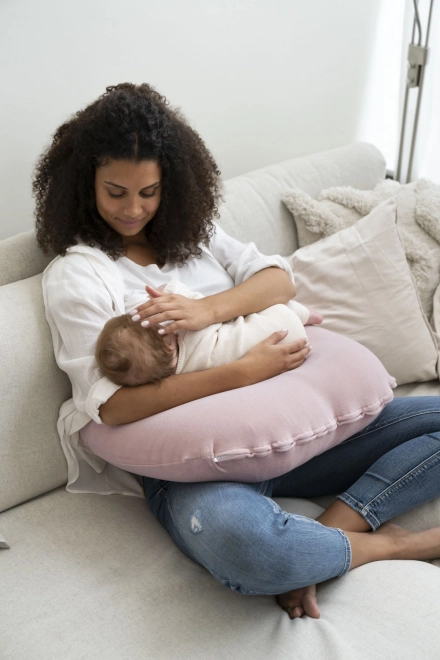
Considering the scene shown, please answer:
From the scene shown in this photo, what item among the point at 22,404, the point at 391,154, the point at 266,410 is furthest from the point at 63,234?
the point at 391,154

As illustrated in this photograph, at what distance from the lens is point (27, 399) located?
1544 millimetres

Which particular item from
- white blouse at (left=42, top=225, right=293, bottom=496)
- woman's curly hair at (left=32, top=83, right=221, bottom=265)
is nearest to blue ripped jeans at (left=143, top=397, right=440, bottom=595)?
white blouse at (left=42, top=225, right=293, bottom=496)

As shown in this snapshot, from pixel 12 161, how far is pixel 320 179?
962 mm

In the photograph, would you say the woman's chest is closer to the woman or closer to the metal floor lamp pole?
the woman

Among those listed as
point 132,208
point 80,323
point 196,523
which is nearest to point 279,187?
point 132,208

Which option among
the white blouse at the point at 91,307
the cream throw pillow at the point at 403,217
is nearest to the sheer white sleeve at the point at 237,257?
the white blouse at the point at 91,307

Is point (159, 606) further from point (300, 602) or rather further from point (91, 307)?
point (91, 307)

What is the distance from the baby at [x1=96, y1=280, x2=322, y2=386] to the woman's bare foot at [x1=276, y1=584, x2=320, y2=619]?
0.50m

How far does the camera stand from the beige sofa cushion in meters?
1.53

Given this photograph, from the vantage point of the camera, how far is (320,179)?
2297 mm

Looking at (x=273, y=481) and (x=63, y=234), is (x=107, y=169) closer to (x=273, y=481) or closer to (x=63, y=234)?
(x=63, y=234)

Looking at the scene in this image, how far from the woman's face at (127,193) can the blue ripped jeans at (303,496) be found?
0.60m

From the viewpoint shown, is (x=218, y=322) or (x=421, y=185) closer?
(x=218, y=322)

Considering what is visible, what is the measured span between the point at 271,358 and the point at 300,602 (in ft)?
1.65
